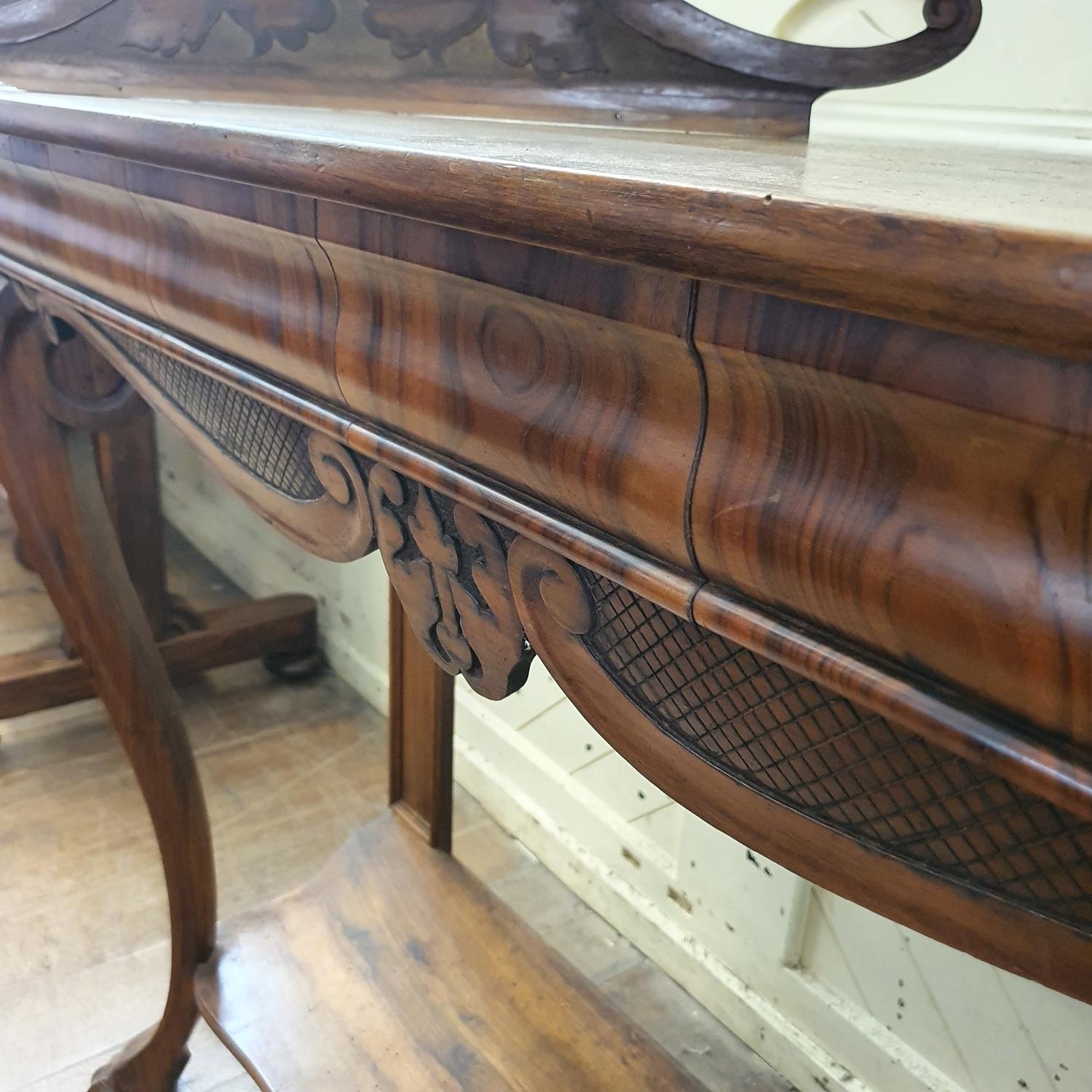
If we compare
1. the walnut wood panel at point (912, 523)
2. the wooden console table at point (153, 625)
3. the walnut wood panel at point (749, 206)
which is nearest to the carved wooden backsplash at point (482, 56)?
the walnut wood panel at point (749, 206)

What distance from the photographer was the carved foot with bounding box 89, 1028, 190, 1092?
3.05 ft

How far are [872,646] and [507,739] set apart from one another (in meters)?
1.15

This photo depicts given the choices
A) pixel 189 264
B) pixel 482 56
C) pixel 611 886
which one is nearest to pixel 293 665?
pixel 611 886

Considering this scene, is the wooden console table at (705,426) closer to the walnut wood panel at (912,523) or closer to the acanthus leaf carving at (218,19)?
the walnut wood panel at (912,523)

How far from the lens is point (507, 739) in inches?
52.9

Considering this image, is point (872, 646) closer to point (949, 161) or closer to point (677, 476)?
point (677, 476)

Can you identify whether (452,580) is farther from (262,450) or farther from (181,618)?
(181,618)

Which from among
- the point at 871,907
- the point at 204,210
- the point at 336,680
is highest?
the point at 204,210

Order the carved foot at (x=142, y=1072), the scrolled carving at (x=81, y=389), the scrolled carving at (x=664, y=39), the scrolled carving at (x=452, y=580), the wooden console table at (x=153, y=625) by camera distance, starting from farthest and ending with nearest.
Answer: the wooden console table at (x=153, y=625) < the carved foot at (x=142, y=1072) < the scrolled carving at (x=81, y=389) < the scrolled carving at (x=664, y=39) < the scrolled carving at (x=452, y=580)

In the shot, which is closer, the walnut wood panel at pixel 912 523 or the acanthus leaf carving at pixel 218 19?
the walnut wood panel at pixel 912 523

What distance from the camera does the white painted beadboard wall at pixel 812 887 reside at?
24.2 inches

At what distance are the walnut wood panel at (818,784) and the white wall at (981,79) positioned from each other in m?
0.44

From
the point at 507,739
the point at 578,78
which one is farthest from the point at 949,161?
the point at 507,739

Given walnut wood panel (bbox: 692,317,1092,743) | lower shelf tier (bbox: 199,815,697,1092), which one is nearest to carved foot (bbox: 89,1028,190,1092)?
lower shelf tier (bbox: 199,815,697,1092)
